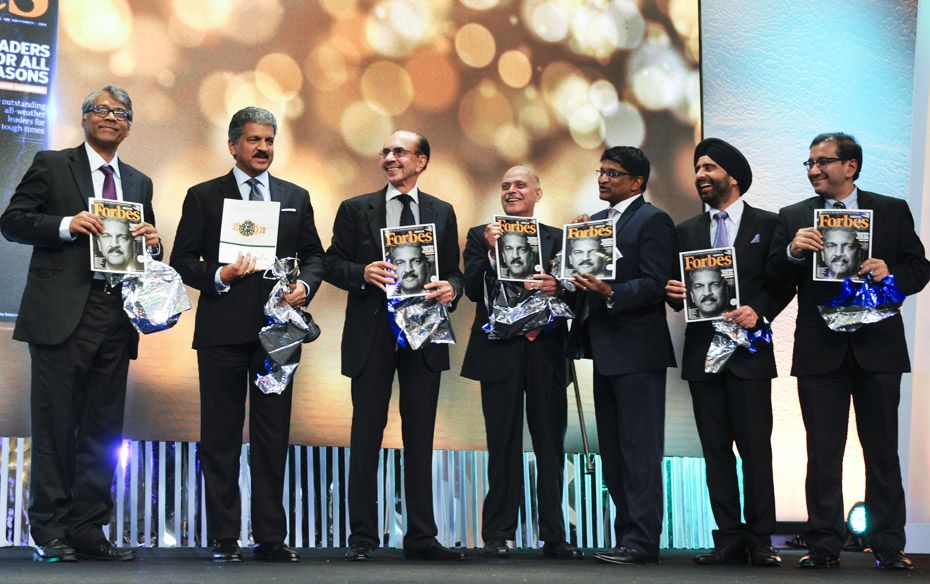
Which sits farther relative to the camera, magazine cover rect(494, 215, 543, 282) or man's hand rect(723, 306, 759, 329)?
magazine cover rect(494, 215, 543, 282)

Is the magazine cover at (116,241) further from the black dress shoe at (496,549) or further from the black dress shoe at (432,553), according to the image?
the black dress shoe at (496,549)

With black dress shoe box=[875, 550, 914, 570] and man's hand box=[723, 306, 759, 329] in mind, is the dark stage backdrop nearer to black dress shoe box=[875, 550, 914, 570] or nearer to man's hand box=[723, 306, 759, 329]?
man's hand box=[723, 306, 759, 329]

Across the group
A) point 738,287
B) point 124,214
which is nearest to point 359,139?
point 124,214

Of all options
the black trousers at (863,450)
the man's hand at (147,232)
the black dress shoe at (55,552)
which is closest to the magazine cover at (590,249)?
the black trousers at (863,450)

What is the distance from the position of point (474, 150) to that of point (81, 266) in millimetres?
2275

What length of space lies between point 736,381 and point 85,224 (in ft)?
8.30

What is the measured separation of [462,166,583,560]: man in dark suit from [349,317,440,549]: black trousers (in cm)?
30

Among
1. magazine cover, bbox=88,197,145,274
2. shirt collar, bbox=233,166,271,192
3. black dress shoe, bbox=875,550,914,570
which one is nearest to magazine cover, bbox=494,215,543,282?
shirt collar, bbox=233,166,271,192

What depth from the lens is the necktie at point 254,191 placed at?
4.45 metres

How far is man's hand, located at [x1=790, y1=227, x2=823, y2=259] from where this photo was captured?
167 inches

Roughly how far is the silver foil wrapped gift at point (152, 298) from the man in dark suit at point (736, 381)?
1.93 metres

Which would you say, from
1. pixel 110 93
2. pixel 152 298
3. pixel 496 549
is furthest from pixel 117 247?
pixel 496 549

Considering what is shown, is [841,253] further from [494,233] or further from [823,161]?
[494,233]

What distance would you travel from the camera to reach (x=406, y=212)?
4.64m
